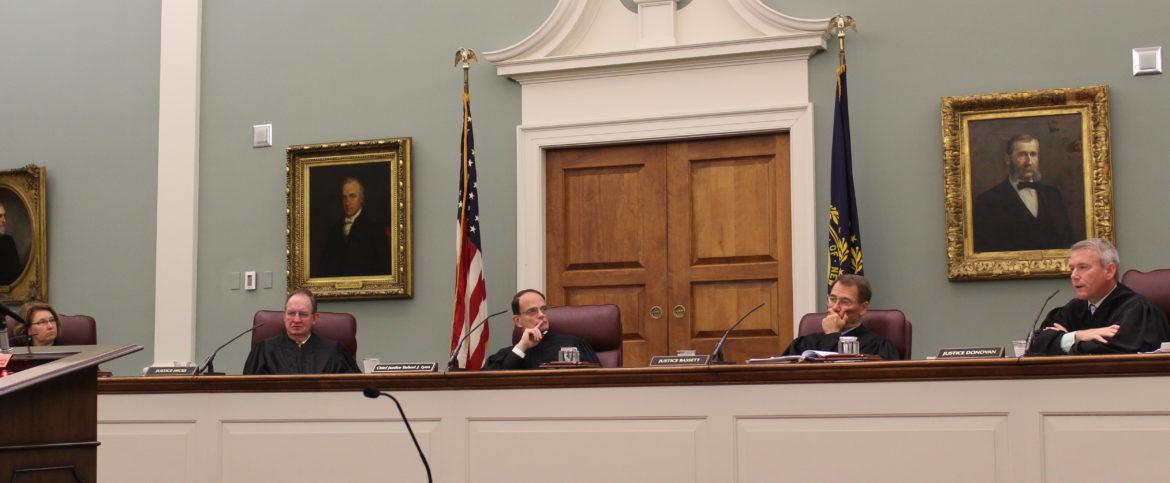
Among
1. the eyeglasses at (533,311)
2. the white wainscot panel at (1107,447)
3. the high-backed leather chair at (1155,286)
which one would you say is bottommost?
the white wainscot panel at (1107,447)

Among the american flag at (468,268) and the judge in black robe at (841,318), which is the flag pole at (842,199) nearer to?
the judge in black robe at (841,318)

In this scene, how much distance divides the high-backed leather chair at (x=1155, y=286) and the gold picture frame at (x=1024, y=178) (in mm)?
904

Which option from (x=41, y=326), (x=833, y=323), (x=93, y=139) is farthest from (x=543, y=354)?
(x=93, y=139)

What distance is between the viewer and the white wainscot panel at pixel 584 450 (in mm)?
4785

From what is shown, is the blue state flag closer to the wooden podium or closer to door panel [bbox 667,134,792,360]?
door panel [bbox 667,134,792,360]

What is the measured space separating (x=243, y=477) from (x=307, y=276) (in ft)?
9.39

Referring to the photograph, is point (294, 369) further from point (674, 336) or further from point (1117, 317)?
point (1117, 317)

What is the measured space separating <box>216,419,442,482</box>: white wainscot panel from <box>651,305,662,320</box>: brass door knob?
8.28 ft

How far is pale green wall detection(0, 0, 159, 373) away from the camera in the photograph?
334 inches

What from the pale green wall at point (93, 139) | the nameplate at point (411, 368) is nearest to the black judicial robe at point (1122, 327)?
the nameplate at point (411, 368)

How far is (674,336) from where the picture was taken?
743 centimetres

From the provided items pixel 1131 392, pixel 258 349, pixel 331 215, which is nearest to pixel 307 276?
pixel 331 215

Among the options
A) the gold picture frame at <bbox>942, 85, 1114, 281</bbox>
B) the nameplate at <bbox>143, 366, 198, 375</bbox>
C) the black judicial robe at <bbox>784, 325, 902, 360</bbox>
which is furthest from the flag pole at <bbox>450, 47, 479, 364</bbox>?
the gold picture frame at <bbox>942, 85, 1114, 281</bbox>

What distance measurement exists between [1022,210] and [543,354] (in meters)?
2.42
